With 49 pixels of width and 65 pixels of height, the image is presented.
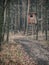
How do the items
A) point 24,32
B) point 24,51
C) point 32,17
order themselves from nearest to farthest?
point 24,51, point 32,17, point 24,32

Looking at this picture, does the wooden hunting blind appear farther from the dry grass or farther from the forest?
the dry grass

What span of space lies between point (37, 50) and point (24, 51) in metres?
0.50

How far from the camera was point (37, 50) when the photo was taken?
692cm

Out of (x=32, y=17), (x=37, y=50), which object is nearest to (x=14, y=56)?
(x=37, y=50)

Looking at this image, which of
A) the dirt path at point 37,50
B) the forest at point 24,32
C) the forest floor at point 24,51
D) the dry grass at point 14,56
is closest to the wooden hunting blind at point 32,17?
the forest at point 24,32

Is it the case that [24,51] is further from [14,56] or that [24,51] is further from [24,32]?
[24,32]

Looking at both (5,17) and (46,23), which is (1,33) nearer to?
(5,17)

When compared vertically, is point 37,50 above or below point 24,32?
below

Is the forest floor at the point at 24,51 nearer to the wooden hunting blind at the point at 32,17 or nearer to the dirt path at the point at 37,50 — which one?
the dirt path at the point at 37,50

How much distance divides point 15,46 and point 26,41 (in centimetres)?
58

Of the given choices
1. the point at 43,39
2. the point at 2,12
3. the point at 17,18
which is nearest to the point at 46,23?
the point at 43,39

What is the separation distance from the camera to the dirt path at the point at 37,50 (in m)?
6.36

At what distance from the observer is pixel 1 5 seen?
6.75 m

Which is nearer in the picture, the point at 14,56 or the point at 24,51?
the point at 14,56
